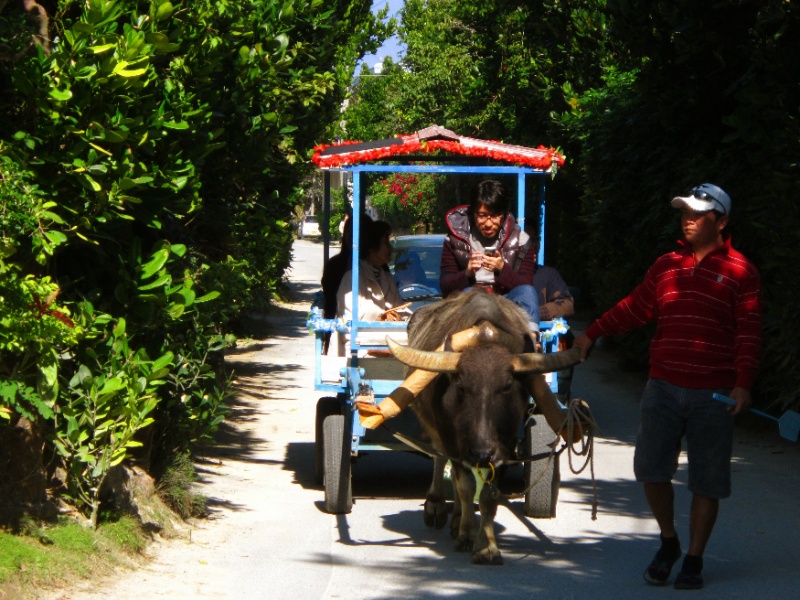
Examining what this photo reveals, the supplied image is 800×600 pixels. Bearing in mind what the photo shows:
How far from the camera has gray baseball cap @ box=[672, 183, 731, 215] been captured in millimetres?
6730

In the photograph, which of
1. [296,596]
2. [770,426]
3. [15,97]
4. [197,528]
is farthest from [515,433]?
[770,426]

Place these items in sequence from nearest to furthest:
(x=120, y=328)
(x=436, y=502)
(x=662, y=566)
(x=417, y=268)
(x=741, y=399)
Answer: (x=741, y=399) → (x=120, y=328) → (x=662, y=566) → (x=436, y=502) → (x=417, y=268)

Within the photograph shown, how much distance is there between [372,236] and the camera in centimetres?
1002

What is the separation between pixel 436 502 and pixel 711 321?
9.00ft

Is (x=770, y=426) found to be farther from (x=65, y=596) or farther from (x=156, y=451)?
(x=65, y=596)

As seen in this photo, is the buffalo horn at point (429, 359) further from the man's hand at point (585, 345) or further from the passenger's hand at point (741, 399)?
the passenger's hand at point (741, 399)

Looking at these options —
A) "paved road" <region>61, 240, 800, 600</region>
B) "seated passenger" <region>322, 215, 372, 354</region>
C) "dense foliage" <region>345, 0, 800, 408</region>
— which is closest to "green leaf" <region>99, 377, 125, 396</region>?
"paved road" <region>61, 240, 800, 600</region>

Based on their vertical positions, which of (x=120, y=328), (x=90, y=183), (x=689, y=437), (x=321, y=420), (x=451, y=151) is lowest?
(x=321, y=420)

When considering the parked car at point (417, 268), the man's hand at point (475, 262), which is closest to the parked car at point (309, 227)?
the parked car at point (417, 268)

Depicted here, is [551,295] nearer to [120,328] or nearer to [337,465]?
[337,465]

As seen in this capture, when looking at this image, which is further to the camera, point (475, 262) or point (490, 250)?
point (490, 250)

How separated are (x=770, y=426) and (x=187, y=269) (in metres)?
7.40

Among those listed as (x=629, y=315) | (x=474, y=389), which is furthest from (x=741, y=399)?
(x=474, y=389)

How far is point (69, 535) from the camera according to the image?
6484 millimetres
